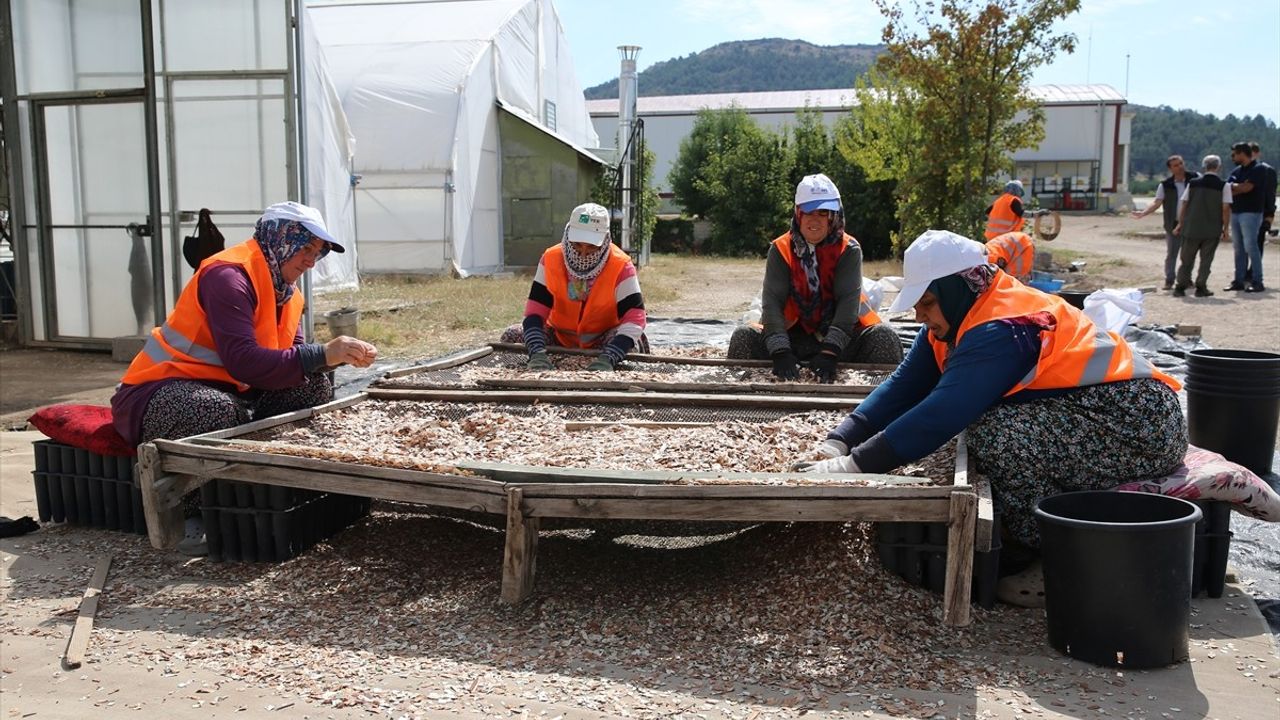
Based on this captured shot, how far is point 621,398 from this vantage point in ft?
14.6

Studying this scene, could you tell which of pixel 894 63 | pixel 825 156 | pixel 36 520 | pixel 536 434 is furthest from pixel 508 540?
pixel 825 156

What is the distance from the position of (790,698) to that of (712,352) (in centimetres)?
415

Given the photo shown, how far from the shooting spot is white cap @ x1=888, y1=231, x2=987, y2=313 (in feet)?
10.2

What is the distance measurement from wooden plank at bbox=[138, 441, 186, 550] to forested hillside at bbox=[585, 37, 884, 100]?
522 feet

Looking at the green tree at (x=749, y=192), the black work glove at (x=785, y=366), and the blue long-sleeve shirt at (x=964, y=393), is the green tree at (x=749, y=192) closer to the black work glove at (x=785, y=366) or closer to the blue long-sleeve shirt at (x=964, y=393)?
the black work glove at (x=785, y=366)

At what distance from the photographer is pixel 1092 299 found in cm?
468

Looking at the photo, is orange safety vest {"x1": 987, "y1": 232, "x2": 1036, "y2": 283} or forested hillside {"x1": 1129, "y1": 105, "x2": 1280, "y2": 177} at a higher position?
forested hillside {"x1": 1129, "y1": 105, "x2": 1280, "y2": 177}

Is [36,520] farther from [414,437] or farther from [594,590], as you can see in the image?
[594,590]

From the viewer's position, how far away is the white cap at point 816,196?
5.15m

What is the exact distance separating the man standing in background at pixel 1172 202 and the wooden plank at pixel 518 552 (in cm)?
1057

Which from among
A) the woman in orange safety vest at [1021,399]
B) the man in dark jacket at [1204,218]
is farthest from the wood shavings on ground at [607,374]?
the man in dark jacket at [1204,218]

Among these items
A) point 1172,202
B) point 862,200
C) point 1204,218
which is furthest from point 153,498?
point 862,200

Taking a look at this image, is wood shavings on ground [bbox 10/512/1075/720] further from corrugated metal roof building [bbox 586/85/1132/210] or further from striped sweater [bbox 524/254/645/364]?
corrugated metal roof building [bbox 586/85/1132/210]

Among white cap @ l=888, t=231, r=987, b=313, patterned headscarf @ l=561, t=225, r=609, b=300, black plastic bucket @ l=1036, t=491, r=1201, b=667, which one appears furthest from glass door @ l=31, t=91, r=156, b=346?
black plastic bucket @ l=1036, t=491, r=1201, b=667
